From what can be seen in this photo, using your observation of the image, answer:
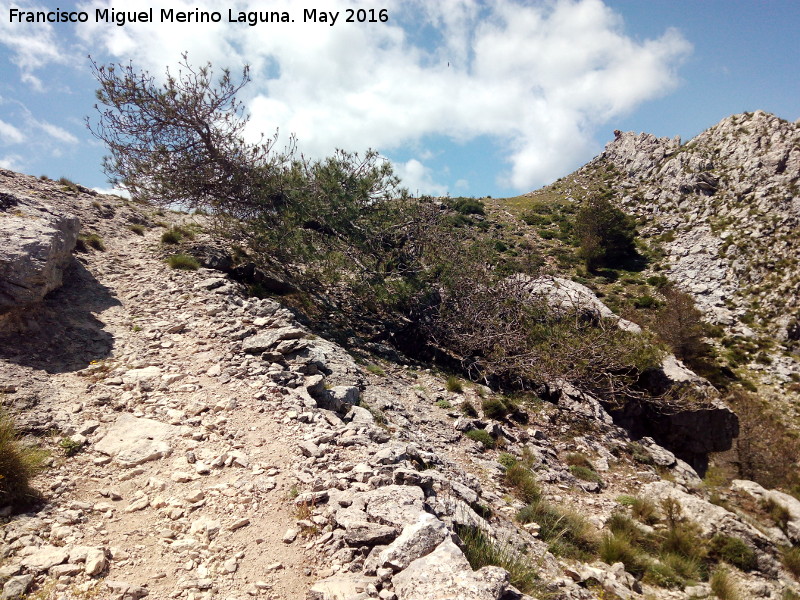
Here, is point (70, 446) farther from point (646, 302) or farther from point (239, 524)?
point (646, 302)

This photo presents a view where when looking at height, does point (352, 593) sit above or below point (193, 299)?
below

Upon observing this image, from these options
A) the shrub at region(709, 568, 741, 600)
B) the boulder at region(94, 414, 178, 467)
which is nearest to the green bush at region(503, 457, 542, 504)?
the shrub at region(709, 568, 741, 600)

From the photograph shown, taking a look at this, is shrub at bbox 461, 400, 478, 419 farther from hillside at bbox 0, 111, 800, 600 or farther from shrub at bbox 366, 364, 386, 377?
shrub at bbox 366, 364, 386, 377

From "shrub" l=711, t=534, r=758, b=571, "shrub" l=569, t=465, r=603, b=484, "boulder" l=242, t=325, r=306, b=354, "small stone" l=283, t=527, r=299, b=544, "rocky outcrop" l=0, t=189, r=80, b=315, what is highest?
"rocky outcrop" l=0, t=189, r=80, b=315

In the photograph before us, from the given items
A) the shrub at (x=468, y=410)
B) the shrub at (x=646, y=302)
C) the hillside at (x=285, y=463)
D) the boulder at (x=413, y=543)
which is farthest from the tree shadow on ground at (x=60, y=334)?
the shrub at (x=646, y=302)

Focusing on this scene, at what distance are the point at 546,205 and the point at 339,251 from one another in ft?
140

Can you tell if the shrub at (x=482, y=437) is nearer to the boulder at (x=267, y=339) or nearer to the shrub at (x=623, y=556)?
the shrub at (x=623, y=556)

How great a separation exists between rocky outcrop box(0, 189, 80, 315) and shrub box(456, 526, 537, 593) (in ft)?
27.0

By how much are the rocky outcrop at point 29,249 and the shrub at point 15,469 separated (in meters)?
3.60

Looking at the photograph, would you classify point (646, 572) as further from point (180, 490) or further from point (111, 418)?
point (111, 418)

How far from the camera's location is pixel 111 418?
591 centimetres

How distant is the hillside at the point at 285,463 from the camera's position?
375 cm

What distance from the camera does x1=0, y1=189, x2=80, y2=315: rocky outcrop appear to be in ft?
23.8

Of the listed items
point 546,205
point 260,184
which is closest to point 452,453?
point 260,184
